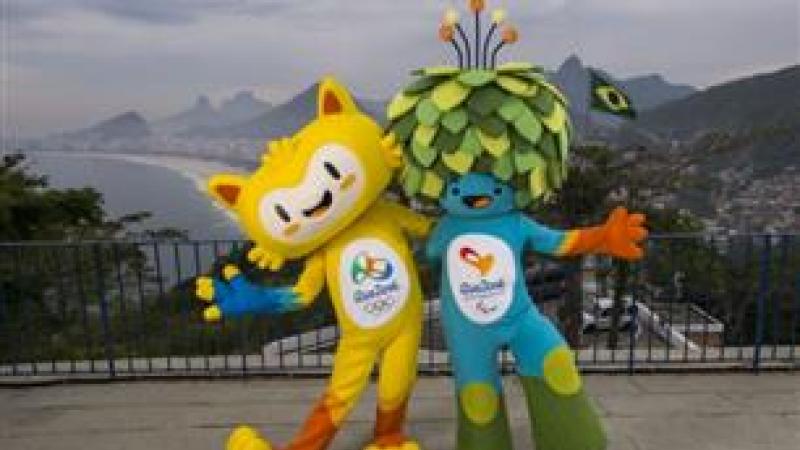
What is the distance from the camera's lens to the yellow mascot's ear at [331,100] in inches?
177

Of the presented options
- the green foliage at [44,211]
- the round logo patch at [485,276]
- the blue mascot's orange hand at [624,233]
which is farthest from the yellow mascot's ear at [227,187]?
the green foliage at [44,211]

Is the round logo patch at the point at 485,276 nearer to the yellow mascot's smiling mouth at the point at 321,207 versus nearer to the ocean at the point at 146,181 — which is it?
the yellow mascot's smiling mouth at the point at 321,207

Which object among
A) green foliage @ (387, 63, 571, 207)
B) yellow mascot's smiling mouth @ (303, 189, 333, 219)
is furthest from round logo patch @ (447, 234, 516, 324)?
yellow mascot's smiling mouth @ (303, 189, 333, 219)

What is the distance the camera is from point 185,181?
85812 mm

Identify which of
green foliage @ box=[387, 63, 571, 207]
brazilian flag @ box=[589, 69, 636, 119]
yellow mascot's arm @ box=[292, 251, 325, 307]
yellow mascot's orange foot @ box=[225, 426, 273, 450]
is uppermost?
brazilian flag @ box=[589, 69, 636, 119]

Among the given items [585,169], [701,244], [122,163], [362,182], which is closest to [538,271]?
[701,244]

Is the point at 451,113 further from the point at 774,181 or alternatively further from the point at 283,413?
the point at 774,181

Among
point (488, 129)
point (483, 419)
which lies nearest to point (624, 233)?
point (488, 129)

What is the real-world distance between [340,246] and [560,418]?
1.43m

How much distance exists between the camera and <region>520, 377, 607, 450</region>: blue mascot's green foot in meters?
4.44

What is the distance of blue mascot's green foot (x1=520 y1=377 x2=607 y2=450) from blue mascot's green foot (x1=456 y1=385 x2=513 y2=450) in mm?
166

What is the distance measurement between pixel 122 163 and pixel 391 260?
4796 inches

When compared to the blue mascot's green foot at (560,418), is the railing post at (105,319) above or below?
above

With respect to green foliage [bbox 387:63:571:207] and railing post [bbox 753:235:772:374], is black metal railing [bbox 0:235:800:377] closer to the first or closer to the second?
railing post [bbox 753:235:772:374]
